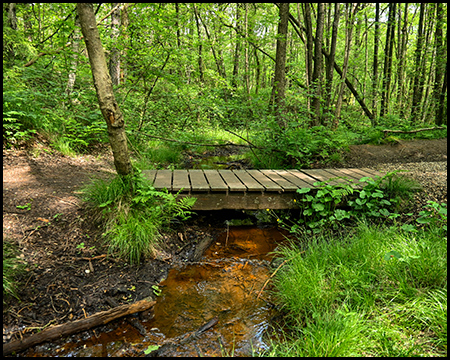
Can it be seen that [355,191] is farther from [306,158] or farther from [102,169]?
[102,169]

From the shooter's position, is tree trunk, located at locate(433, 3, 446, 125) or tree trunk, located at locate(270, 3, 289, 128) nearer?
tree trunk, located at locate(270, 3, 289, 128)

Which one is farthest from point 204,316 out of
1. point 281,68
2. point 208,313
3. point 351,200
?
point 281,68

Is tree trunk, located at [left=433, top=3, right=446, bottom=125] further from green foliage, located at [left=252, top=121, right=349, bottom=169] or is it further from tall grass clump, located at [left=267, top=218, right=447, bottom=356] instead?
tall grass clump, located at [left=267, top=218, right=447, bottom=356]

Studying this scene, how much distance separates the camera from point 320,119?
8.02 metres

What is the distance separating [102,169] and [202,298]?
12.2ft

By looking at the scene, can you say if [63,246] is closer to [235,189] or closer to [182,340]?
[182,340]

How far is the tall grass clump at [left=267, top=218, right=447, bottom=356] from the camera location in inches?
79.6

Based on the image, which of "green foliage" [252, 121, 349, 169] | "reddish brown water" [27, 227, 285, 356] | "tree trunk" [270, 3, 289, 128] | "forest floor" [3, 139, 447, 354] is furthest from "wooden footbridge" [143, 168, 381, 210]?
"tree trunk" [270, 3, 289, 128]

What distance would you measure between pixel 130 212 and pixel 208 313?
1.62m

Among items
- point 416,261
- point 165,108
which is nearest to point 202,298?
point 416,261

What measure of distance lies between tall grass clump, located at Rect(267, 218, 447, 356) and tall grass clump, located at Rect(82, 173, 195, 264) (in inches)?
65.5

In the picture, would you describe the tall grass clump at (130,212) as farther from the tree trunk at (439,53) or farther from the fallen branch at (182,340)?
the tree trunk at (439,53)

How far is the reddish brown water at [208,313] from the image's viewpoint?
2.25 meters

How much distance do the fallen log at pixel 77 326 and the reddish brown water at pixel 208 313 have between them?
0.09m
